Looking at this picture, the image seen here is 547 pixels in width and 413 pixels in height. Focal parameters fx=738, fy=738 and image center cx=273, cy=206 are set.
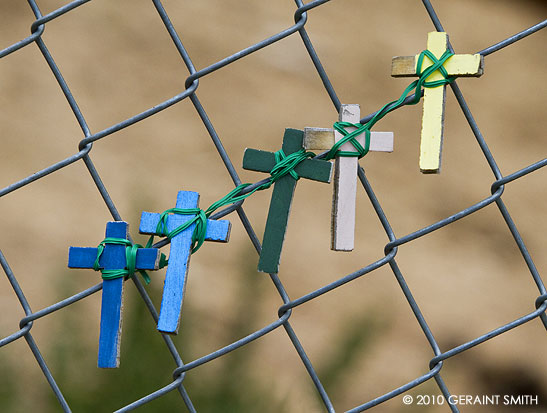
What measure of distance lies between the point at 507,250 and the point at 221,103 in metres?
1.38

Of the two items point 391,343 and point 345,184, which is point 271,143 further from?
point 345,184

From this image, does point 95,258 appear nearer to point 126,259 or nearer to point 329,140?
point 126,259

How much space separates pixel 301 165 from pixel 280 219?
6cm

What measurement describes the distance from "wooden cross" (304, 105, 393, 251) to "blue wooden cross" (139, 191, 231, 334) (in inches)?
4.8

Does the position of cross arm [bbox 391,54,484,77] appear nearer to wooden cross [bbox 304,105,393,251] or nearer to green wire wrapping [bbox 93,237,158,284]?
wooden cross [bbox 304,105,393,251]

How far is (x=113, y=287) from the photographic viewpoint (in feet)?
2.69

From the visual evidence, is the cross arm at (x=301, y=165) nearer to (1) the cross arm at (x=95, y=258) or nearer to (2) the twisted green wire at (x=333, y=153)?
(2) the twisted green wire at (x=333, y=153)

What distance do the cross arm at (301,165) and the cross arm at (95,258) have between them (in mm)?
141

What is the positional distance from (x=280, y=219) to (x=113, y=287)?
201 mm

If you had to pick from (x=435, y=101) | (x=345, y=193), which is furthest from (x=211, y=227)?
(x=435, y=101)

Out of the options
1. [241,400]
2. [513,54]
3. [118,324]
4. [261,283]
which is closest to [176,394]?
[241,400]

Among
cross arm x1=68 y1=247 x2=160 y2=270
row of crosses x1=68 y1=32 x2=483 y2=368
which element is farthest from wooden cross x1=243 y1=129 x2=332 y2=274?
cross arm x1=68 y1=247 x2=160 y2=270

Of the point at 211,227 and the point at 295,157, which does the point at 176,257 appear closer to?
the point at 211,227

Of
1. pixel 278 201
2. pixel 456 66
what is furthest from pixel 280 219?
pixel 456 66
